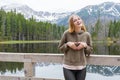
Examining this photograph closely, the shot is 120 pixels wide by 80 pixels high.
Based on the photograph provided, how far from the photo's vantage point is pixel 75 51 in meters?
5.52

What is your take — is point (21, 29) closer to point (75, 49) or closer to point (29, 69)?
point (29, 69)

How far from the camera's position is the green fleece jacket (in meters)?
5.50

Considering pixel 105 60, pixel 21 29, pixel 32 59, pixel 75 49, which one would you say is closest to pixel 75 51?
pixel 75 49

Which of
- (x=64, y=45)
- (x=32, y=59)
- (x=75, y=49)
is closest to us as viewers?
(x=75, y=49)

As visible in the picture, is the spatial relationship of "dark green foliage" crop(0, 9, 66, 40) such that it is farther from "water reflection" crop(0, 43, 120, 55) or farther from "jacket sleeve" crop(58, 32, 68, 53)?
"jacket sleeve" crop(58, 32, 68, 53)

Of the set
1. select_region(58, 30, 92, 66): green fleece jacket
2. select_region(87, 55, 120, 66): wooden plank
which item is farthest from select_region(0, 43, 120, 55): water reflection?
select_region(58, 30, 92, 66): green fleece jacket

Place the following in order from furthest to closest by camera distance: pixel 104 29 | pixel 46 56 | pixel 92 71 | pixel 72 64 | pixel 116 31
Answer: pixel 104 29
pixel 116 31
pixel 92 71
pixel 46 56
pixel 72 64

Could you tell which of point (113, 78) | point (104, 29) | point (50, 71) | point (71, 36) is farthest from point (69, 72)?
point (104, 29)

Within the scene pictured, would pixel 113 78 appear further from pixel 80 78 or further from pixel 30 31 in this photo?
pixel 30 31

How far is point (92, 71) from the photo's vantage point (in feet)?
72.0

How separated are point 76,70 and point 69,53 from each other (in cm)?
31

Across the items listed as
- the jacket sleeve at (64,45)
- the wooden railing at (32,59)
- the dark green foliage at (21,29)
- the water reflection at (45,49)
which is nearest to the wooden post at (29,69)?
the wooden railing at (32,59)

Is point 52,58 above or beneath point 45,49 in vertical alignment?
above

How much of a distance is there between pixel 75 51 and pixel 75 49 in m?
0.04
